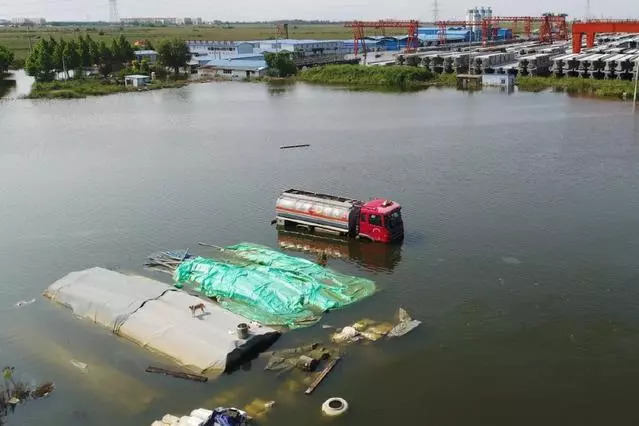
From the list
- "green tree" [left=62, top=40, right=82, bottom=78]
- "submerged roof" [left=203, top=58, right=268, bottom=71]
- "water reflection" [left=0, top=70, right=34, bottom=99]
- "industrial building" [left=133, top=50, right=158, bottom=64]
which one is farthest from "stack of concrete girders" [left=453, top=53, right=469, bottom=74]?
"water reflection" [left=0, top=70, right=34, bottom=99]

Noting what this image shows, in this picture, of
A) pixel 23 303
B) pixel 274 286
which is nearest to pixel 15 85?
pixel 23 303

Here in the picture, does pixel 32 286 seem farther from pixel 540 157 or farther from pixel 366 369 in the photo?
pixel 540 157

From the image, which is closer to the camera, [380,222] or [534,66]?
[380,222]

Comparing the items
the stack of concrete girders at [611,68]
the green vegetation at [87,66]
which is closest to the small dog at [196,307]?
the green vegetation at [87,66]

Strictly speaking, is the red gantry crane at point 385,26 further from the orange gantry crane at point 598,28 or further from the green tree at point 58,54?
the green tree at point 58,54

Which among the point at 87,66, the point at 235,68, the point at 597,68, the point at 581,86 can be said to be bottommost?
the point at 581,86

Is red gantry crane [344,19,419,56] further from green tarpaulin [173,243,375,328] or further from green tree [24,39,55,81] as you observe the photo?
green tarpaulin [173,243,375,328]

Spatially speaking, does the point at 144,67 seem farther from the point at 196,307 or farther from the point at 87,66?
the point at 196,307
